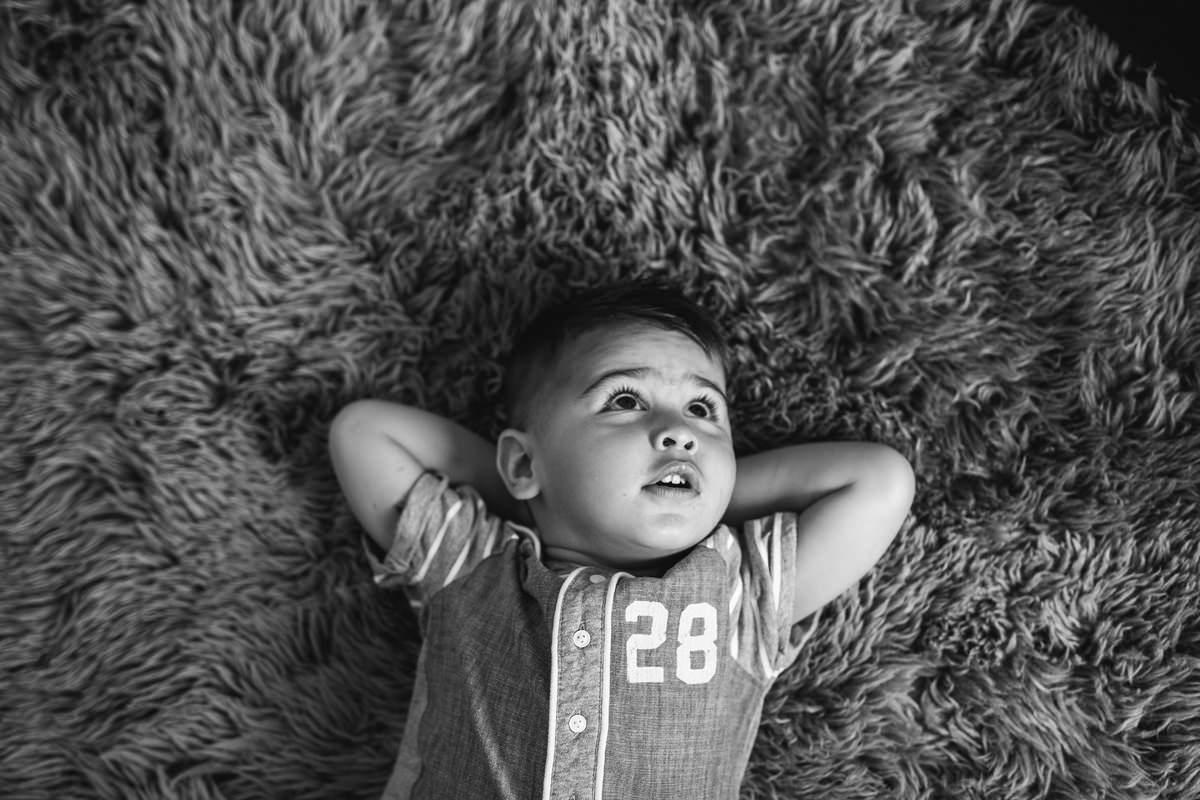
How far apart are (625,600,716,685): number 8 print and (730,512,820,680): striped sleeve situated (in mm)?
56

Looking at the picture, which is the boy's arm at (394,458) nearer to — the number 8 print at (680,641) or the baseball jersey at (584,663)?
the baseball jersey at (584,663)

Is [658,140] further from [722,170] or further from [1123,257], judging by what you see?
[1123,257]

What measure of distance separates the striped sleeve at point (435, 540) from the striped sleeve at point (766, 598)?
33cm

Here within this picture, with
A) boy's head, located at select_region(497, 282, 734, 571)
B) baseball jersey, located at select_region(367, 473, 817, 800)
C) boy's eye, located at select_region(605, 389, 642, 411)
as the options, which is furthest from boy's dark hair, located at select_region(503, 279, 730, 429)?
baseball jersey, located at select_region(367, 473, 817, 800)

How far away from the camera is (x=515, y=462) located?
4.68 ft

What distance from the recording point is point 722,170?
1537 mm

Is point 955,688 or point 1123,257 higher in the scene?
point 1123,257

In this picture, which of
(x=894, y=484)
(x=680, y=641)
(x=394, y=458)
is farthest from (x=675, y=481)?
(x=394, y=458)

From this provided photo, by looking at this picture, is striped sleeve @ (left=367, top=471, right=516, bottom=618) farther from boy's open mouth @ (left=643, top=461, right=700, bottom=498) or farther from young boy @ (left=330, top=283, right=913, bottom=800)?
boy's open mouth @ (left=643, top=461, right=700, bottom=498)

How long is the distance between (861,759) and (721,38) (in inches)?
42.4

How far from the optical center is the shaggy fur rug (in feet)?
4.71

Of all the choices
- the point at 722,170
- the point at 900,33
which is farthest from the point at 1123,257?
the point at 722,170

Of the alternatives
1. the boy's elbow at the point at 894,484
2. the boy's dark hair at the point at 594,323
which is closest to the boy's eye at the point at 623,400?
the boy's dark hair at the point at 594,323

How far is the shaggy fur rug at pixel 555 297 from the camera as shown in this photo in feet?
4.71
